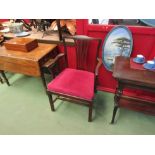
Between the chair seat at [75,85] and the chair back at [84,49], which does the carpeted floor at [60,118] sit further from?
the chair back at [84,49]

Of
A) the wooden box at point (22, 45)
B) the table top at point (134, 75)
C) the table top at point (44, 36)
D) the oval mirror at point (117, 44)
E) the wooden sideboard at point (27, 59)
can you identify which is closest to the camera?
the table top at point (134, 75)

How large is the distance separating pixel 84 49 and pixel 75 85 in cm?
47

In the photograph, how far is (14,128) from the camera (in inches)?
65.1

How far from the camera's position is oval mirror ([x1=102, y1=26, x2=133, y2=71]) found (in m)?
1.55

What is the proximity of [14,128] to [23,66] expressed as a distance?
77cm

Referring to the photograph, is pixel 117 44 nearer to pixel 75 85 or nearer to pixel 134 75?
pixel 134 75

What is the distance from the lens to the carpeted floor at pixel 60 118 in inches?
62.7

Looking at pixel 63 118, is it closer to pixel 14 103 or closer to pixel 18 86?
pixel 14 103

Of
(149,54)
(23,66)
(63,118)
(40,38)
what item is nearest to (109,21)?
(149,54)

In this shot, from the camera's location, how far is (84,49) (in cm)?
165

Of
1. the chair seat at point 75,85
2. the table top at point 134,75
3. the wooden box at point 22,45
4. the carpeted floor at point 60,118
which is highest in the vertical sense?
the wooden box at point 22,45

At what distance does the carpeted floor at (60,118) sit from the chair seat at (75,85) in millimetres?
425

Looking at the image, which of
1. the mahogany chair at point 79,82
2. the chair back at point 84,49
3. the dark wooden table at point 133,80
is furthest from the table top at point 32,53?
the dark wooden table at point 133,80

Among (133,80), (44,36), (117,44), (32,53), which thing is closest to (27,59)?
(32,53)
